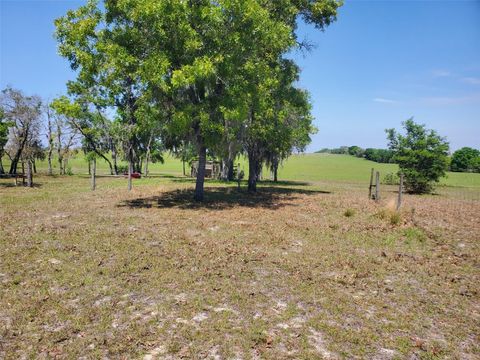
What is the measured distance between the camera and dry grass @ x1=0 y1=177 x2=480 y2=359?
5297mm

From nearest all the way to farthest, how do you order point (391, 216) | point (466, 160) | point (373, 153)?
point (391, 216) → point (466, 160) → point (373, 153)

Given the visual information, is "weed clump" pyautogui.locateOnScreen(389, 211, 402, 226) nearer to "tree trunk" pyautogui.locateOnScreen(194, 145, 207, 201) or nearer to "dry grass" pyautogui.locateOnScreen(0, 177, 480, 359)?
"dry grass" pyautogui.locateOnScreen(0, 177, 480, 359)

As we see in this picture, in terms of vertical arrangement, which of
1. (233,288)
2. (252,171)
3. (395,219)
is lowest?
(233,288)

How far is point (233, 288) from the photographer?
24.6 feet

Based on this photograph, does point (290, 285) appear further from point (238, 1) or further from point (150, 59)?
point (238, 1)

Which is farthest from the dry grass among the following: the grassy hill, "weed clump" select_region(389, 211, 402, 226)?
the grassy hill

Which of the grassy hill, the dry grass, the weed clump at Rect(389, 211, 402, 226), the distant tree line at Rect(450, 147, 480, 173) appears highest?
the distant tree line at Rect(450, 147, 480, 173)

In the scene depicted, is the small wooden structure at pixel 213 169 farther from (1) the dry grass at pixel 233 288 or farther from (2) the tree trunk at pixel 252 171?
(1) the dry grass at pixel 233 288

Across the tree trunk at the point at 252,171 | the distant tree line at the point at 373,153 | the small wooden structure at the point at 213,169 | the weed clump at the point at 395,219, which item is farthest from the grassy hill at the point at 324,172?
the weed clump at the point at 395,219

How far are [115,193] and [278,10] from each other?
15.7 m

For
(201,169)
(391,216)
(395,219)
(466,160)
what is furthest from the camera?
(466,160)

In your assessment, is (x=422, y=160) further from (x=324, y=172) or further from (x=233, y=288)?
(x=324, y=172)

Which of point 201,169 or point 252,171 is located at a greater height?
point 201,169

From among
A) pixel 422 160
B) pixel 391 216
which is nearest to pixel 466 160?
pixel 422 160
